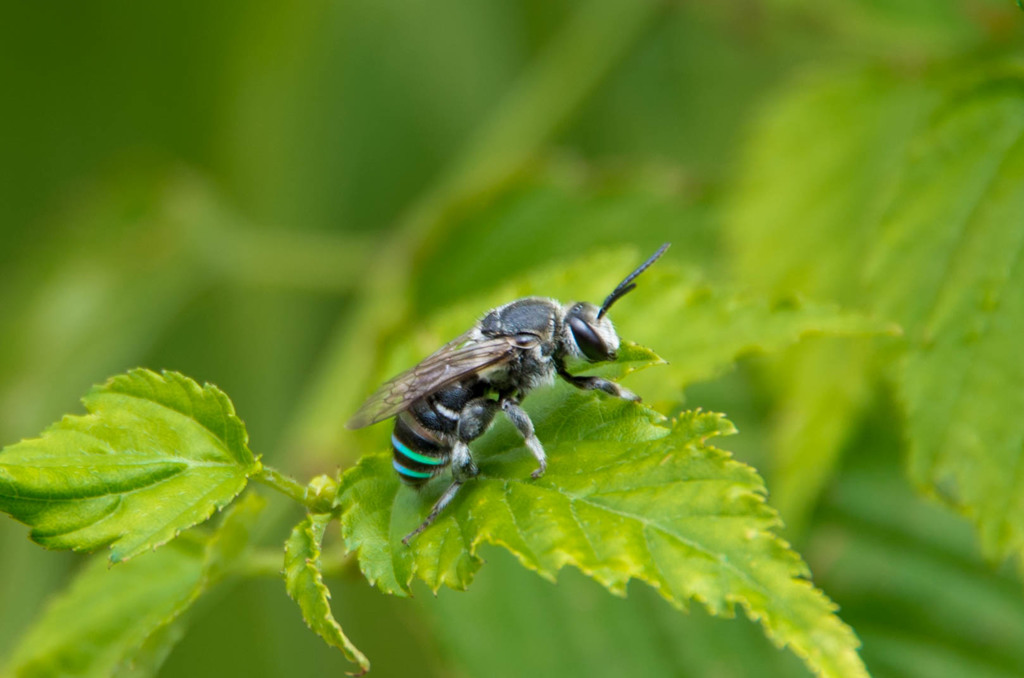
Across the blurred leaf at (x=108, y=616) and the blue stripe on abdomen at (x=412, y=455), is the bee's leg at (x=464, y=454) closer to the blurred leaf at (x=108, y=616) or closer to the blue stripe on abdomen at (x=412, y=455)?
the blue stripe on abdomen at (x=412, y=455)

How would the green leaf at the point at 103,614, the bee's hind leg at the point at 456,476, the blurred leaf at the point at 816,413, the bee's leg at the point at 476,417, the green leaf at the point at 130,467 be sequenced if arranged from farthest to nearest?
1. the blurred leaf at the point at 816,413
2. the green leaf at the point at 103,614
3. the bee's leg at the point at 476,417
4. the bee's hind leg at the point at 456,476
5. the green leaf at the point at 130,467

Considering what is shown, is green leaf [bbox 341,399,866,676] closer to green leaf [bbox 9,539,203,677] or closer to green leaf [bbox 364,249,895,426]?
green leaf [bbox 364,249,895,426]

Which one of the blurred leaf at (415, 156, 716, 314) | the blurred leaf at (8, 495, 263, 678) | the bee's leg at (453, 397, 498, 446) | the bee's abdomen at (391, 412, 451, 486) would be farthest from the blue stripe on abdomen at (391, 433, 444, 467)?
the blurred leaf at (415, 156, 716, 314)

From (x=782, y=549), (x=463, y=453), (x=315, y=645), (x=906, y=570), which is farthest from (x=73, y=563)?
(x=782, y=549)

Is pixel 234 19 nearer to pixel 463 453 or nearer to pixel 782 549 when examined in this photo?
pixel 463 453

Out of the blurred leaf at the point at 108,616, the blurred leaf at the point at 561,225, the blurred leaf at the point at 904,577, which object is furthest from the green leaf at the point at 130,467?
the blurred leaf at the point at 904,577
